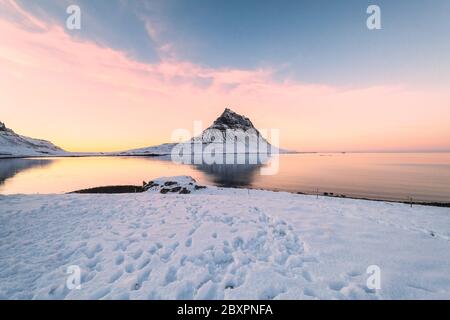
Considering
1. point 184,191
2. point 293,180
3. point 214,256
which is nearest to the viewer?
point 214,256

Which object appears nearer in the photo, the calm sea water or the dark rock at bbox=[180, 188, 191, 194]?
the dark rock at bbox=[180, 188, 191, 194]

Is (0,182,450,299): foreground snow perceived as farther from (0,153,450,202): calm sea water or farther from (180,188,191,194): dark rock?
(0,153,450,202): calm sea water

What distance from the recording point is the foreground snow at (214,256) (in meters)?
4.84

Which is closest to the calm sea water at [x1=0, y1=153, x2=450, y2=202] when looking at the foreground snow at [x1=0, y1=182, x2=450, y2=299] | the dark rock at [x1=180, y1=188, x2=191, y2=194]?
the dark rock at [x1=180, y1=188, x2=191, y2=194]

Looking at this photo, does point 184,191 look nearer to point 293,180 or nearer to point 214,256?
point 214,256

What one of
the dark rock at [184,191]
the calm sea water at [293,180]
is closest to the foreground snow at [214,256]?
the dark rock at [184,191]

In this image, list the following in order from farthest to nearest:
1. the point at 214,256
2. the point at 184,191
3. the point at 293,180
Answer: the point at 293,180
the point at 184,191
the point at 214,256

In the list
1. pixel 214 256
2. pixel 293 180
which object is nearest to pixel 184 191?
pixel 214 256

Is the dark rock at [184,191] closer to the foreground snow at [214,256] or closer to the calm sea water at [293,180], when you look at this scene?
the foreground snow at [214,256]

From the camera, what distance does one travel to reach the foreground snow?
4.84 meters

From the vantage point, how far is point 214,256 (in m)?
6.30

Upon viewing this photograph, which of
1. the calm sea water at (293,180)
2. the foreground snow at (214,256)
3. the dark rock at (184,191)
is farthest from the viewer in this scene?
the calm sea water at (293,180)

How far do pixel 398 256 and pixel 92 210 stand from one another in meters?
13.1
